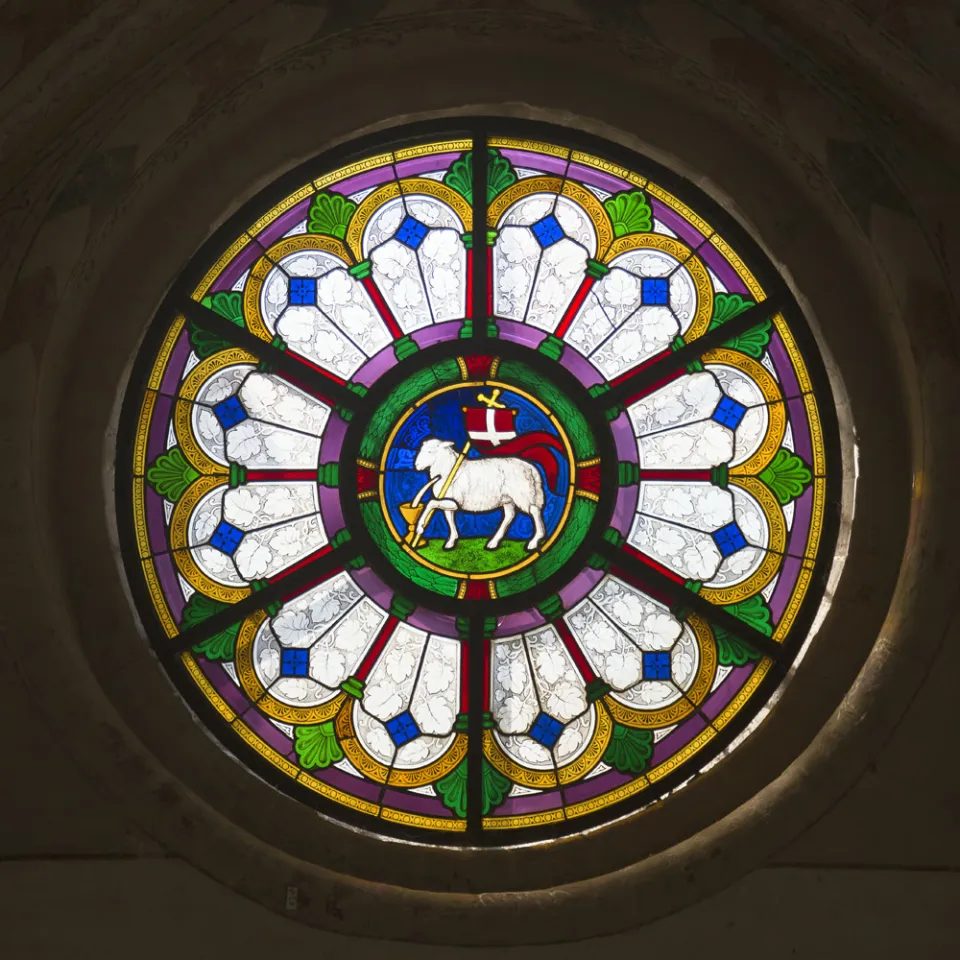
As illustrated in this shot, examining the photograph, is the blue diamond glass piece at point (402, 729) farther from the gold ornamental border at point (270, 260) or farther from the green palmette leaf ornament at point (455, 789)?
the gold ornamental border at point (270, 260)

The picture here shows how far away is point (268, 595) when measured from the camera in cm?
633

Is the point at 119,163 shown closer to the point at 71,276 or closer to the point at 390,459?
the point at 71,276

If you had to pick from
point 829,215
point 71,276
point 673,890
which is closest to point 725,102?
point 829,215

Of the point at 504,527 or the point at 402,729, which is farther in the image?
the point at 504,527

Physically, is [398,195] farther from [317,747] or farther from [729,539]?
[317,747]

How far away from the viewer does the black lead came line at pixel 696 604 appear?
6.27 metres

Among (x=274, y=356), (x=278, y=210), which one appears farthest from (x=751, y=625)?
(x=278, y=210)

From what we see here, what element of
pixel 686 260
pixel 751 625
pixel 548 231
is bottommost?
pixel 751 625

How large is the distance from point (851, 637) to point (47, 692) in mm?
3489

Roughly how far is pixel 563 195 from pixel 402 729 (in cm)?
265

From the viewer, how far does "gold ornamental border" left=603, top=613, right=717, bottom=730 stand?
248 inches

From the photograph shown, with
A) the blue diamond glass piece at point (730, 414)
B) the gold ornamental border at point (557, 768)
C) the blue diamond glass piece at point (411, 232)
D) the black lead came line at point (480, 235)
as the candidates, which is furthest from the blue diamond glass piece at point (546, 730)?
the blue diamond glass piece at point (411, 232)

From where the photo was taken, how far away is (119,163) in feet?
19.3

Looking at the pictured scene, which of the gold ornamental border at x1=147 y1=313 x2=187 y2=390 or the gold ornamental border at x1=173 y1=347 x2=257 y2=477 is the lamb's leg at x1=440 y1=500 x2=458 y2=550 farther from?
the gold ornamental border at x1=147 y1=313 x2=187 y2=390
